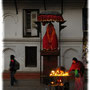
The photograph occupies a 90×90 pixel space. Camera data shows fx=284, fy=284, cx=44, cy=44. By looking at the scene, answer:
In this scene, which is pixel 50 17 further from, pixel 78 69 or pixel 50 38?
pixel 78 69

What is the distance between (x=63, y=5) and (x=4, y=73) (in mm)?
6280

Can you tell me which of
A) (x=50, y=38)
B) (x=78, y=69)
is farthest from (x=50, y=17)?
(x=78, y=69)

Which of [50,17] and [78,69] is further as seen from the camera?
[50,17]

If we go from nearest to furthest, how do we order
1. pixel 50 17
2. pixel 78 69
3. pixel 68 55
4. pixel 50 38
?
A: pixel 78 69 < pixel 50 17 < pixel 50 38 < pixel 68 55

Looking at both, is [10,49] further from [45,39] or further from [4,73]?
[45,39]

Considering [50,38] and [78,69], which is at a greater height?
[50,38]

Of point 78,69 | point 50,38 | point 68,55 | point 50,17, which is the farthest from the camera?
point 68,55

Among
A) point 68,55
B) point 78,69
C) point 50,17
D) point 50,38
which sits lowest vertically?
point 78,69

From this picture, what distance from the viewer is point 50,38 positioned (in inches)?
602

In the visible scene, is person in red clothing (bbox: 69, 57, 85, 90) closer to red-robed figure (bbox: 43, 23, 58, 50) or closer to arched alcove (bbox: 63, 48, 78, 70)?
red-robed figure (bbox: 43, 23, 58, 50)

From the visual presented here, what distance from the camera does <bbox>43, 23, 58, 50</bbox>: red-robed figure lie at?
1524cm

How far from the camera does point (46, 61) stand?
15.8m

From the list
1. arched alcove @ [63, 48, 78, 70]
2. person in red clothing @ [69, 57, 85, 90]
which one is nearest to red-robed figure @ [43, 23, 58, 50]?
person in red clothing @ [69, 57, 85, 90]

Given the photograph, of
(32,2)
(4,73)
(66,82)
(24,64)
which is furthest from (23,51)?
(66,82)
